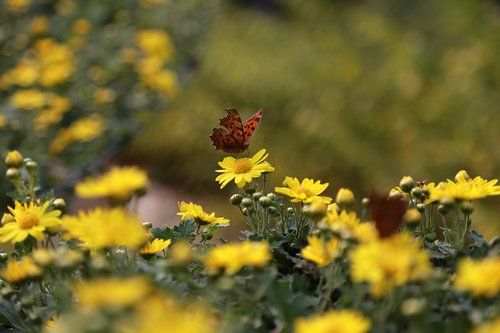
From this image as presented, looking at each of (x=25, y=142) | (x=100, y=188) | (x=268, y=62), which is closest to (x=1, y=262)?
(x=100, y=188)

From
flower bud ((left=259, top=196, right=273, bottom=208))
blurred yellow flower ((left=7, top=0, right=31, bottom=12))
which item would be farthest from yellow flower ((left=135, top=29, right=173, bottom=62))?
flower bud ((left=259, top=196, right=273, bottom=208))

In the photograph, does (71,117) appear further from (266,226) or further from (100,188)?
(100,188)

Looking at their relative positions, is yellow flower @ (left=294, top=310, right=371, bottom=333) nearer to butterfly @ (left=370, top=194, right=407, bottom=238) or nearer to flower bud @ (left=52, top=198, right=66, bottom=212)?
butterfly @ (left=370, top=194, right=407, bottom=238)

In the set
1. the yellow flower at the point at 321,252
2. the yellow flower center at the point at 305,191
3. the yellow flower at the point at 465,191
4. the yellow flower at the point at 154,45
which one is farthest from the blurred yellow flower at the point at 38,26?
the yellow flower at the point at 321,252

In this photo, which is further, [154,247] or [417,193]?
[417,193]

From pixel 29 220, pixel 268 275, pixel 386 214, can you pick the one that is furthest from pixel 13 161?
pixel 386 214

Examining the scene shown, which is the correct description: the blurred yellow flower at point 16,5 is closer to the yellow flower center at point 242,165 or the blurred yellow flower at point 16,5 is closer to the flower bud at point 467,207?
the yellow flower center at point 242,165

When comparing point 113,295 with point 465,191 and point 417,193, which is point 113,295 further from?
point 417,193
